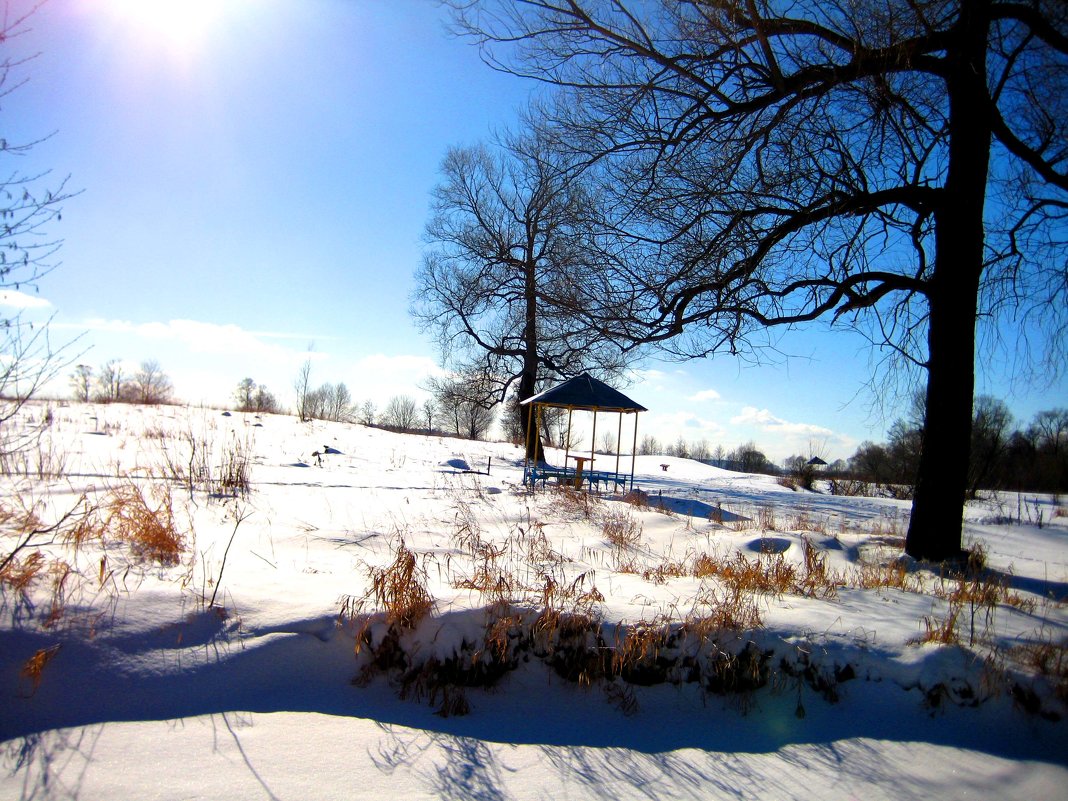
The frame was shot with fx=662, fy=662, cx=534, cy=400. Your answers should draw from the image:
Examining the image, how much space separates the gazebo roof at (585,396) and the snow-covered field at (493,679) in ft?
32.5

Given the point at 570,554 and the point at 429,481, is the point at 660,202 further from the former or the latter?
the point at 429,481

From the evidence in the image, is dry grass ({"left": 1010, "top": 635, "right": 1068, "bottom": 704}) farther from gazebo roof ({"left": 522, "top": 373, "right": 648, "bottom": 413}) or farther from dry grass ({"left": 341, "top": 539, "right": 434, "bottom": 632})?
gazebo roof ({"left": 522, "top": 373, "right": 648, "bottom": 413})

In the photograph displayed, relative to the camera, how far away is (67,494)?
18.4 feet

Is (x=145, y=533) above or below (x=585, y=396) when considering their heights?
below

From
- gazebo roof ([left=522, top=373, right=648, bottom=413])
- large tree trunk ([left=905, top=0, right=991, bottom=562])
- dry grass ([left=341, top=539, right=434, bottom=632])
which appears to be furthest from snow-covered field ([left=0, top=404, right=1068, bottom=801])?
gazebo roof ([left=522, top=373, right=648, bottom=413])

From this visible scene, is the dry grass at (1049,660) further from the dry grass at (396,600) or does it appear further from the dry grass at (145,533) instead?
the dry grass at (145,533)

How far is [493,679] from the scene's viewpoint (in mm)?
3250

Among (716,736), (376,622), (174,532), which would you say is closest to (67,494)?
(174,532)

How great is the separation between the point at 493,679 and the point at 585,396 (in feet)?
38.3

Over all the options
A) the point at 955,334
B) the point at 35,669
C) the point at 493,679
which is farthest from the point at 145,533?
the point at 955,334

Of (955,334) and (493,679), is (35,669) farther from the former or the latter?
(955,334)

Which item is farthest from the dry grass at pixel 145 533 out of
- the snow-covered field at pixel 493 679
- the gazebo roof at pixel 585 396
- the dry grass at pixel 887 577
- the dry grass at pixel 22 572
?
the gazebo roof at pixel 585 396

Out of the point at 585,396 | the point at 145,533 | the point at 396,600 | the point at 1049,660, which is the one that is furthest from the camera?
the point at 585,396

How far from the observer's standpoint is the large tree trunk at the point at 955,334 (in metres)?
5.81
